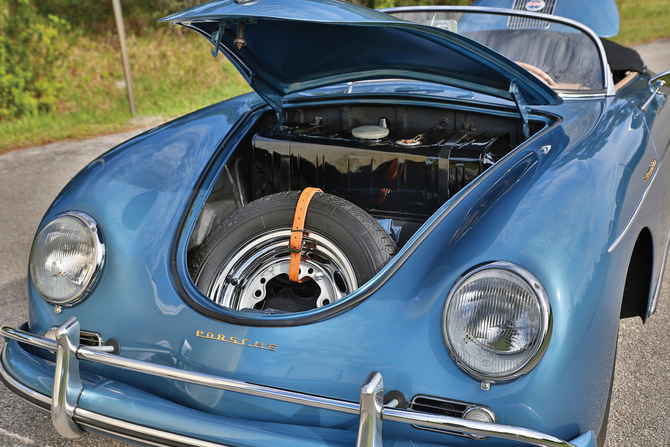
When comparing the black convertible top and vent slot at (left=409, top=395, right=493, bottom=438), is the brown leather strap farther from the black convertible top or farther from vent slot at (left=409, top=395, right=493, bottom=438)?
the black convertible top

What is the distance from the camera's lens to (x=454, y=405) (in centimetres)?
143

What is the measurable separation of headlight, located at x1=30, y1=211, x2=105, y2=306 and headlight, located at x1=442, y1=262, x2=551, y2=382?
1.17 meters

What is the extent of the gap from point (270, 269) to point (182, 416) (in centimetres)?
64

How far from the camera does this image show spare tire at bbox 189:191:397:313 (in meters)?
1.87

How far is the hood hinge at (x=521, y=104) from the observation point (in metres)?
2.14

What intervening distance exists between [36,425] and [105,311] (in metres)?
0.73

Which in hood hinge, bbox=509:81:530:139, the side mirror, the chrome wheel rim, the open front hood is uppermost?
the open front hood

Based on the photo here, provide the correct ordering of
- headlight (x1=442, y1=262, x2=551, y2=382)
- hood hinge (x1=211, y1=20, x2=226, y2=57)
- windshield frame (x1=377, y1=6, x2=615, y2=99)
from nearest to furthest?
headlight (x1=442, y1=262, x2=551, y2=382), hood hinge (x1=211, y1=20, x2=226, y2=57), windshield frame (x1=377, y1=6, x2=615, y2=99)

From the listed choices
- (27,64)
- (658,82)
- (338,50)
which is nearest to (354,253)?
(338,50)

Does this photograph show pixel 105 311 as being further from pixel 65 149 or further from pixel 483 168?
pixel 65 149

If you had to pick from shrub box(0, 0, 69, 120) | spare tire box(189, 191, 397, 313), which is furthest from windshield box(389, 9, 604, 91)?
shrub box(0, 0, 69, 120)

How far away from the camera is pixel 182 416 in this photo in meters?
1.50

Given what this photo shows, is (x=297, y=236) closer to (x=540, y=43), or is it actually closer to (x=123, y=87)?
(x=540, y=43)

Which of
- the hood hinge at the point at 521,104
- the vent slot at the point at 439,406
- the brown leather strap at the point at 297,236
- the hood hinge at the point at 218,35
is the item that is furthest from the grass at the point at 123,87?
the vent slot at the point at 439,406
